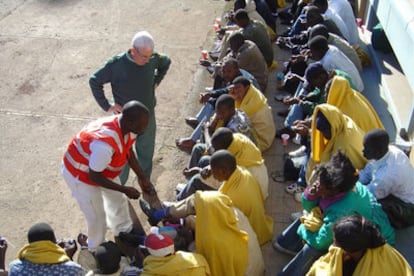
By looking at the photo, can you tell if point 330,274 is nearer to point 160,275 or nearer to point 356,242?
point 356,242

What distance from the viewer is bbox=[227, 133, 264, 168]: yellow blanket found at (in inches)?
177

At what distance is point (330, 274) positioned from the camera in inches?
124

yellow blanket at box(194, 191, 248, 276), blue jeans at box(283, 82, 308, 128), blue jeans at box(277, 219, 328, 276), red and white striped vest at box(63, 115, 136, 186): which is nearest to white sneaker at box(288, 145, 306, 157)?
blue jeans at box(283, 82, 308, 128)

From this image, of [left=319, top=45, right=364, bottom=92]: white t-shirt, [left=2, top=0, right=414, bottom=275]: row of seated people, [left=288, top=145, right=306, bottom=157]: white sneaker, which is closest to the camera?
[left=2, top=0, right=414, bottom=275]: row of seated people

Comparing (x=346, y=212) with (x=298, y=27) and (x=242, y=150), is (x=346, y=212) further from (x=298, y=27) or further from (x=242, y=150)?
(x=298, y=27)

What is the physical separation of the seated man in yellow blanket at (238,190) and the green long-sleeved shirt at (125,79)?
1.29m

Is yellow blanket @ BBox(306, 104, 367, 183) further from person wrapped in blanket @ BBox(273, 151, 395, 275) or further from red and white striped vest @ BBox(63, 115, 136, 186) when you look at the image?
red and white striped vest @ BBox(63, 115, 136, 186)

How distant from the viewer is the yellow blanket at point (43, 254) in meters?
3.25

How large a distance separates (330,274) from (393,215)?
122 cm

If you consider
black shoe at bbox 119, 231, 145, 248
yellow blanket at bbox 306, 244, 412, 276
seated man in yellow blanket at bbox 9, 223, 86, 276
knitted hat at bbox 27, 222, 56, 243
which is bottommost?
black shoe at bbox 119, 231, 145, 248

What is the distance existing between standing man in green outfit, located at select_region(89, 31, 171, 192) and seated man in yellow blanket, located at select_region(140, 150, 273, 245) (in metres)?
1.28

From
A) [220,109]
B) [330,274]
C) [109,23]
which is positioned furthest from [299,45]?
[330,274]

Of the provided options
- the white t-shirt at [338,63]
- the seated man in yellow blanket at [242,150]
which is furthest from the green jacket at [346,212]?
the white t-shirt at [338,63]

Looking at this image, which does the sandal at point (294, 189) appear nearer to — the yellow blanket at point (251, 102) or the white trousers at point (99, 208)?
the yellow blanket at point (251, 102)
